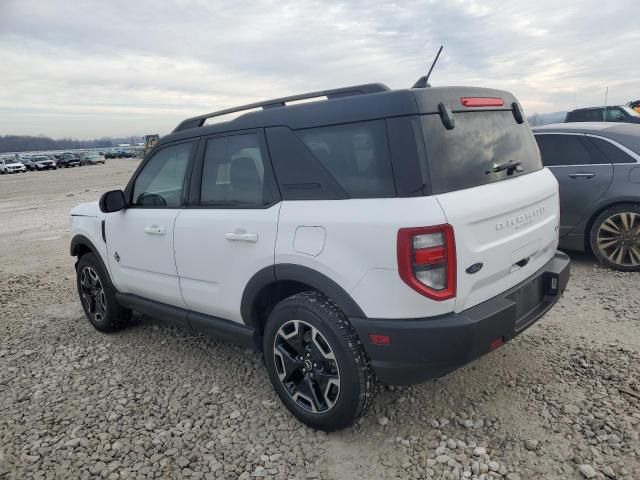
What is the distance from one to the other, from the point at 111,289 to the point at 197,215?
5.29 feet

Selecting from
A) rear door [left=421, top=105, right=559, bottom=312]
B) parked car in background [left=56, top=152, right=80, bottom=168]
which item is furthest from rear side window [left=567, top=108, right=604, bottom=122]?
parked car in background [left=56, top=152, right=80, bottom=168]

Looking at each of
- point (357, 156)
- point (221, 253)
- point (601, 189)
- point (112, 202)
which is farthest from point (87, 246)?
point (601, 189)

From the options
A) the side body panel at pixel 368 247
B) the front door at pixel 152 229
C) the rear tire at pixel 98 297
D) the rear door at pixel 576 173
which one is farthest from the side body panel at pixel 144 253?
the rear door at pixel 576 173

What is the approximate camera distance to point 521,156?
121 inches

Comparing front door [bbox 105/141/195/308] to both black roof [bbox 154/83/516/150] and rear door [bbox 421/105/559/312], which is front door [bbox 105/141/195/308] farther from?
rear door [bbox 421/105/559/312]

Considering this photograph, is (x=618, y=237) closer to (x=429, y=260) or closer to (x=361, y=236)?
(x=429, y=260)

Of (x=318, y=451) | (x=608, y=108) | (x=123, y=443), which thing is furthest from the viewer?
(x=608, y=108)

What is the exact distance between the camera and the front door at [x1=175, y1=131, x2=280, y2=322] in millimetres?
2969

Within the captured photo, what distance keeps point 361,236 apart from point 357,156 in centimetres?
45

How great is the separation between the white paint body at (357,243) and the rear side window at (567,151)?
2851mm

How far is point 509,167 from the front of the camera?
2.89 meters

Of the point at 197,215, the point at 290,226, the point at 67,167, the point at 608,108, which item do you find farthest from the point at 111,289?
the point at 67,167

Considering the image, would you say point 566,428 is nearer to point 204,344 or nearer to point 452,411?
point 452,411

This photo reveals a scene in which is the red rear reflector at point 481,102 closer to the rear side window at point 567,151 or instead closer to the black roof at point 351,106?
the black roof at point 351,106
